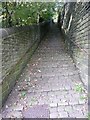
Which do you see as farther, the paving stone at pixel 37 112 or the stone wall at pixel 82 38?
the stone wall at pixel 82 38

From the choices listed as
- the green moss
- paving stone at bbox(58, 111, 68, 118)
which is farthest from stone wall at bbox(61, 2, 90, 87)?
the green moss

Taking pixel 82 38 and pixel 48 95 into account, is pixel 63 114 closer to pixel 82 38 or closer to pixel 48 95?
pixel 48 95

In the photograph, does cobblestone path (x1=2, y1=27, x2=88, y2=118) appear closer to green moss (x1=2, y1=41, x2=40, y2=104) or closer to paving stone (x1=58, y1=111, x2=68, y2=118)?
paving stone (x1=58, y1=111, x2=68, y2=118)

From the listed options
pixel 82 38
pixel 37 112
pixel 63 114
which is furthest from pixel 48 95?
pixel 82 38

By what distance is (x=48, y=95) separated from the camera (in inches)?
205

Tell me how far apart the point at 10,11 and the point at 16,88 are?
10.4 ft

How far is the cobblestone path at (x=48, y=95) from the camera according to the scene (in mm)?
4371

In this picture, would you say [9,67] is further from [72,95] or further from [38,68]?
[38,68]

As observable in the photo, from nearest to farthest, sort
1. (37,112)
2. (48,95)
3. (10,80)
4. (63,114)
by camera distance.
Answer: (63,114), (37,112), (48,95), (10,80)

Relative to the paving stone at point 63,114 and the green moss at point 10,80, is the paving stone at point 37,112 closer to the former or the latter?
the paving stone at point 63,114

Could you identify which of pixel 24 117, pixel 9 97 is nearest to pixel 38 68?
pixel 9 97

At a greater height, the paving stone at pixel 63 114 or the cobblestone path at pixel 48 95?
the paving stone at pixel 63 114

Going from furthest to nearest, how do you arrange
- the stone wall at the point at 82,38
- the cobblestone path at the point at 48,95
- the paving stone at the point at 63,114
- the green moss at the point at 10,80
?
the stone wall at the point at 82,38
the green moss at the point at 10,80
the cobblestone path at the point at 48,95
the paving stone at the point at 63,114

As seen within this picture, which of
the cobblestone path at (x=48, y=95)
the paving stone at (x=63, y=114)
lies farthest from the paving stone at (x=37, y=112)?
the paving stone at (x=63, y=114)
